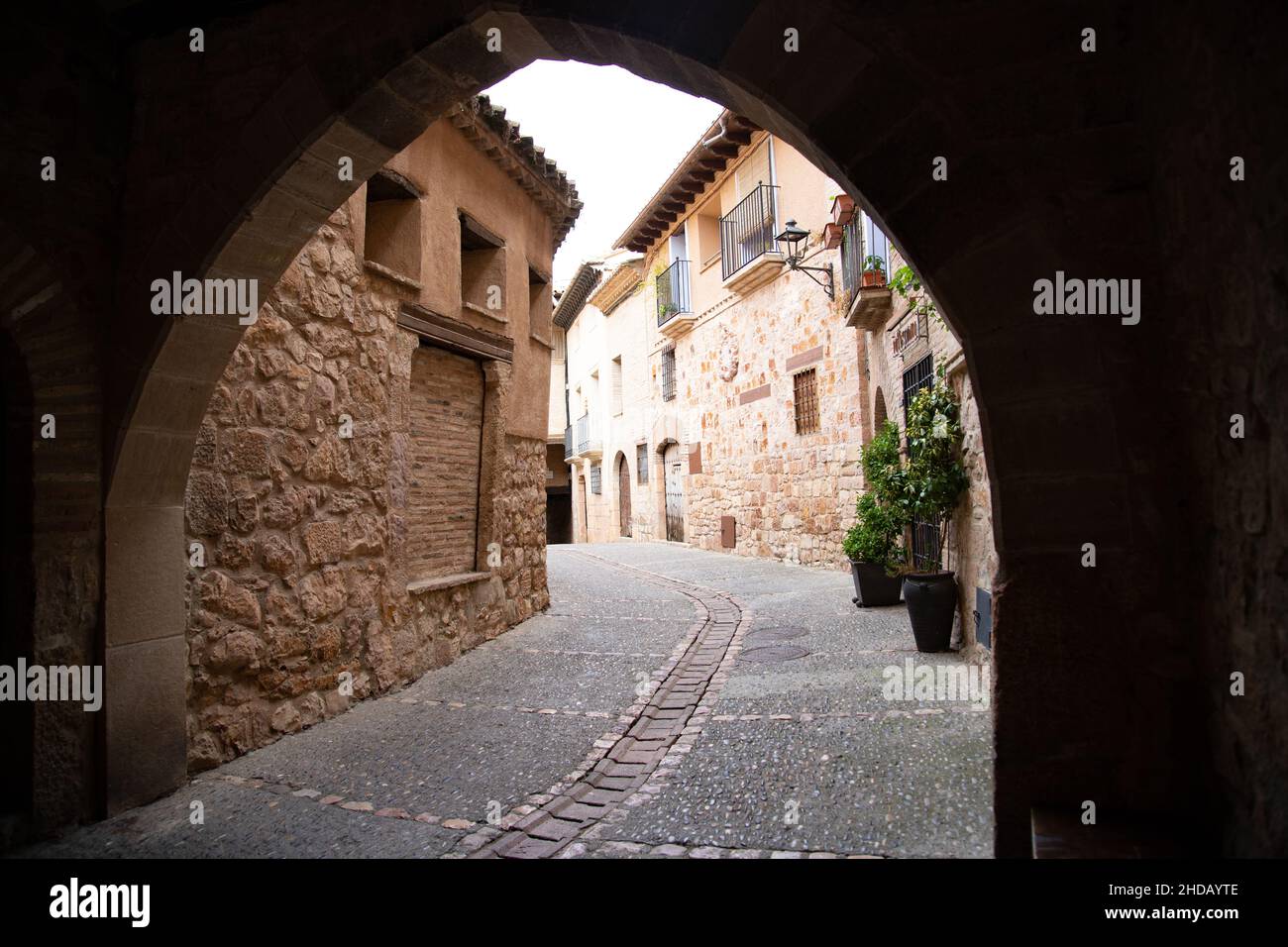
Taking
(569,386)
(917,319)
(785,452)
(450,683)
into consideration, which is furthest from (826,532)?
(569,386)

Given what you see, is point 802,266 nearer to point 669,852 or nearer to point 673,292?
point 673,292

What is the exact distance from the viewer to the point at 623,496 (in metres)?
21.7

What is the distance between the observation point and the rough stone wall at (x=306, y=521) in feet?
12.0

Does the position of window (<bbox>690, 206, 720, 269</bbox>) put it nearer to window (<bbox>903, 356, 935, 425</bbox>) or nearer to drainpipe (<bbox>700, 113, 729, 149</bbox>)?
drainpipe (<bbox>700, 113, 729, 149</bbox>)

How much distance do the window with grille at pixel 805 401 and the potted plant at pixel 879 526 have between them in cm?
467

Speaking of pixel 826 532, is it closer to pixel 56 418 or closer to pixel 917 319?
pixel 917 319

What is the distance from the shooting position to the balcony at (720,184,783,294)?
485 inches

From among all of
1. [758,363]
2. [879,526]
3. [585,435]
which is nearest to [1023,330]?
[879,526]

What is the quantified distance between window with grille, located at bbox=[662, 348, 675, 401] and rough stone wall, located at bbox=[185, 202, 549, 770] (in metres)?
12.0

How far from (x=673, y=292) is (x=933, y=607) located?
12.5 m

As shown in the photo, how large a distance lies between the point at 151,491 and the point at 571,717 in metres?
2.44

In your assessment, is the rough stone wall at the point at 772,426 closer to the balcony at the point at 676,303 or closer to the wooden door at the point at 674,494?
the balcony at the point at 676,303

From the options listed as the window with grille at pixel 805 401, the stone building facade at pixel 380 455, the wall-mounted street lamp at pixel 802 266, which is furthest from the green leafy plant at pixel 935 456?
the window with grille at pixel 805 401
